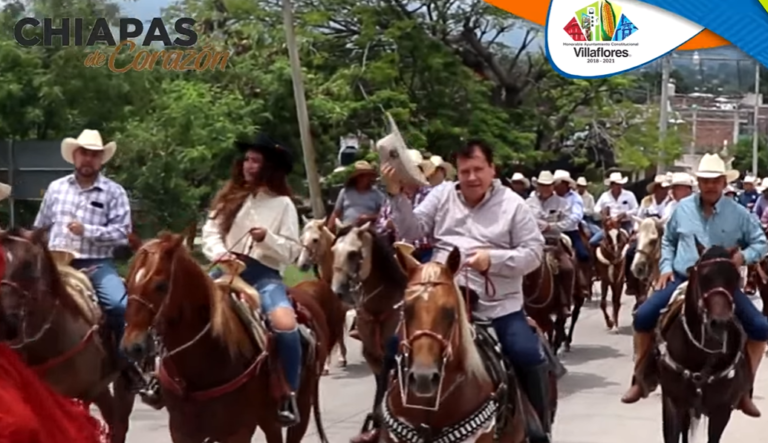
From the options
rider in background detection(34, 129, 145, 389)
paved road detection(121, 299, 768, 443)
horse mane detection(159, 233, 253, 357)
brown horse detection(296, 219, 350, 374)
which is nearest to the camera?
horse mane detection(159, 233, 253, 357)

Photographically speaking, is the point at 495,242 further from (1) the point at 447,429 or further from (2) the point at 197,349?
(2) the point at 197,349

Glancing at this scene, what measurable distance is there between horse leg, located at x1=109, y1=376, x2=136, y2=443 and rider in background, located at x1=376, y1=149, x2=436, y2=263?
7.40ft

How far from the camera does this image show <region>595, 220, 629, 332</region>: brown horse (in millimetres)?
17906

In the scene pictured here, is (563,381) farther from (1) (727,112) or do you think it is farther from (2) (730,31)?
(1) (727,112)

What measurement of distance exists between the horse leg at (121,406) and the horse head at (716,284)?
13.6ft

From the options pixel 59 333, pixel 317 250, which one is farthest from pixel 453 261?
pixel 317 250

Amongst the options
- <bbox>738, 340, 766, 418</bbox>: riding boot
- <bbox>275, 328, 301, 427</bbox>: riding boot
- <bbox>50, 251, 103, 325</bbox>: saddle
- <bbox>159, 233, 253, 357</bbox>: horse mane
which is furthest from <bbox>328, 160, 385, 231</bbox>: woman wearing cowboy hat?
<bbox>159, 233, 253, 357</bbox>: horse mane

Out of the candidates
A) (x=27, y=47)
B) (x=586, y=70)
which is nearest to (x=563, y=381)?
(x=27, y=47)

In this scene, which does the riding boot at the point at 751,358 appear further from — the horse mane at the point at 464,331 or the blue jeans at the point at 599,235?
the blue jeans at the point at 599,235

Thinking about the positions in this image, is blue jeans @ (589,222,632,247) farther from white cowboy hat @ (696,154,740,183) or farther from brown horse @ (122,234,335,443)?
brown horse @ (122,234,335,443)

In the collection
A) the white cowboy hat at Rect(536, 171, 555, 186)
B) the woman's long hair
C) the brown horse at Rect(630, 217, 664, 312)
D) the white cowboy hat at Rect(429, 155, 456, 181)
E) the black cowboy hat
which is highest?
the black cowboy hat

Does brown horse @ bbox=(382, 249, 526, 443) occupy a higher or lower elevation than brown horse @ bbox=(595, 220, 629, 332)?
higher

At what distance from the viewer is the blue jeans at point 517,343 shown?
21.7 feet

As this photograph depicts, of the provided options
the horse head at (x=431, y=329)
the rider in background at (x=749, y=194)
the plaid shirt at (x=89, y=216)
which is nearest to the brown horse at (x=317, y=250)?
the plaid shirt at (x=89, y=216)
